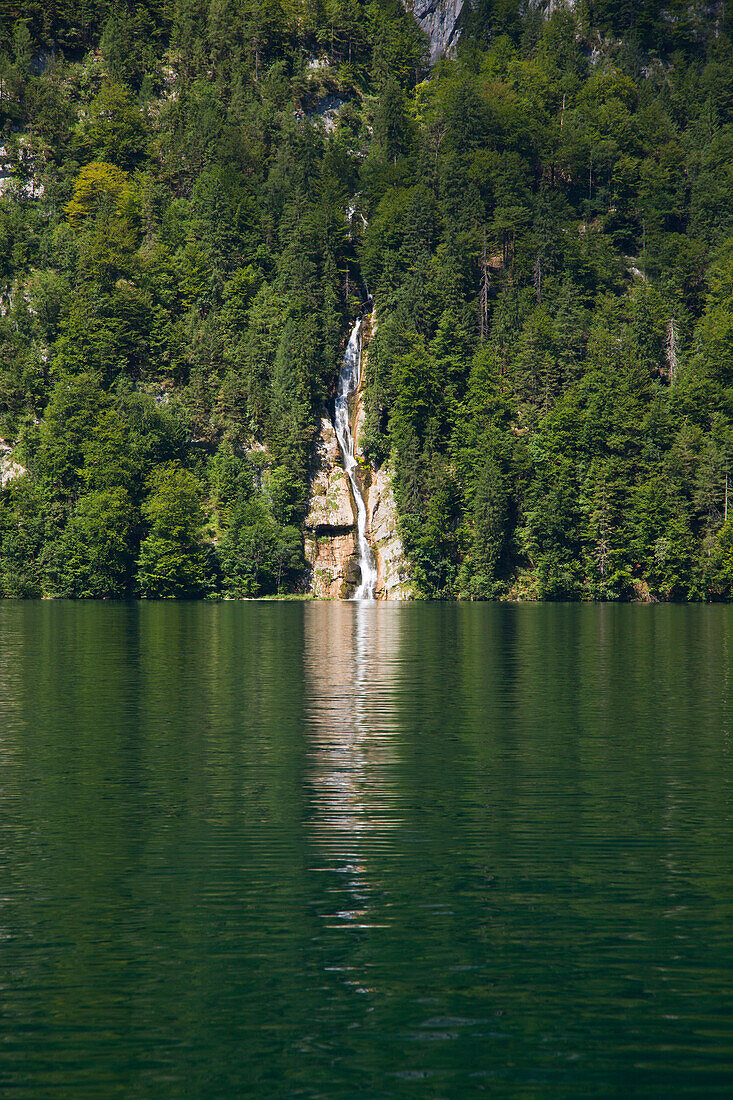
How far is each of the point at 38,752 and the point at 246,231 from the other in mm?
148544

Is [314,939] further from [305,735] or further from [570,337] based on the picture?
[570,337]

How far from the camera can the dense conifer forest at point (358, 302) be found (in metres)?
129

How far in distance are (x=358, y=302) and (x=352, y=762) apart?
461 ft

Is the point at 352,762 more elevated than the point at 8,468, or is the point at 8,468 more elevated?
the point at 8,468

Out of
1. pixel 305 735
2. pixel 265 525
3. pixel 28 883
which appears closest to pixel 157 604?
pixel 265 525

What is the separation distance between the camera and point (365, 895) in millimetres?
16609

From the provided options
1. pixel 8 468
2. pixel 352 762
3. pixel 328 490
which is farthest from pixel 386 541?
pixel 352 762

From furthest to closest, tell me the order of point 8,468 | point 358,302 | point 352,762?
1. point 358,302
2. point 8,468
3. point 352,762

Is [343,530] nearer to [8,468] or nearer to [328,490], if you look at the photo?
[328,490]

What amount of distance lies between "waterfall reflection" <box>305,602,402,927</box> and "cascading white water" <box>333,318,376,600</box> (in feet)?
258

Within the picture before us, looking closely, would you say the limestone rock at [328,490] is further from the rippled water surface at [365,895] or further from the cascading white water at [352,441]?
the rippled water surface at [365,895]

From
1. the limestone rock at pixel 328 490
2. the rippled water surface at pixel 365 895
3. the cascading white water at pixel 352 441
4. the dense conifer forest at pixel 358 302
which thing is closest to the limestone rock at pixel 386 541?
the cascading white water at pixel 352 441

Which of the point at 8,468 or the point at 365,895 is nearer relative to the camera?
the point at 365,895

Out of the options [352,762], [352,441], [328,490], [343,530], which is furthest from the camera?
[352,441]
